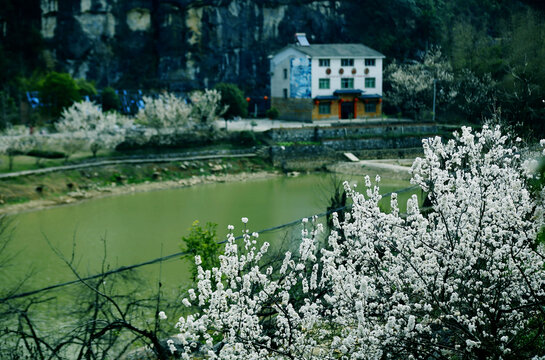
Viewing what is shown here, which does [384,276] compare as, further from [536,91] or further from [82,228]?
[536,91]

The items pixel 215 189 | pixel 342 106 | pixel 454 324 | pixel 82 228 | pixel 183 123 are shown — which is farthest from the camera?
pixel 342 106

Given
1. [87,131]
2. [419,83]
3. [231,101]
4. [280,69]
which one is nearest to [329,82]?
[280,69]

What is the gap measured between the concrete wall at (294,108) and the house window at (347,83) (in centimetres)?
339

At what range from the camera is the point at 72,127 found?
118 feet

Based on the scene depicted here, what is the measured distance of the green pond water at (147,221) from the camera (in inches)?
714

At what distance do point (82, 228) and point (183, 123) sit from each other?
658 inches

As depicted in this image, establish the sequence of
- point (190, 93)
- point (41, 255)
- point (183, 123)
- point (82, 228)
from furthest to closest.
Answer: point (190, 93) < point (183, 123) < point (82, 228) < point (41, 255)

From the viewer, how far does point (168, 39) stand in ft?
180

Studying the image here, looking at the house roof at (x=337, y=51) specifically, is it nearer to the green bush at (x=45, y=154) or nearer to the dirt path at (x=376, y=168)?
the dirt path at (x=376, y=168)

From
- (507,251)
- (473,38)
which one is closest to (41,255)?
(507,251)

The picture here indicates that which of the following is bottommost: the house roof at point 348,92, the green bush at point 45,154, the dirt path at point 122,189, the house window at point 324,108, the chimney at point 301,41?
the dirt path at point 122,189

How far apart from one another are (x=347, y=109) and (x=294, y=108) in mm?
4401

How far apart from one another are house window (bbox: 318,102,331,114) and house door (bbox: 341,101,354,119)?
128cm

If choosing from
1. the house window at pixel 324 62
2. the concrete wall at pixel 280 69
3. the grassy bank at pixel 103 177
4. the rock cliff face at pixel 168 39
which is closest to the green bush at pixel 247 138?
the grassy bank at pixel 103 177
